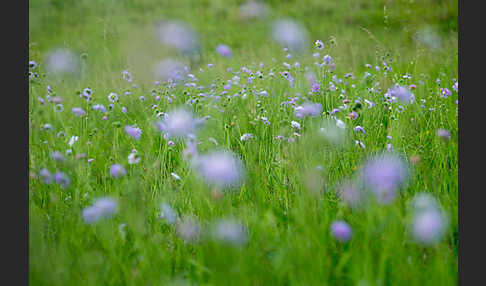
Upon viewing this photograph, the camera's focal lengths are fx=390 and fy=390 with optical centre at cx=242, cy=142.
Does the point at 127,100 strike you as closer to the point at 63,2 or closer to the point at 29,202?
the point at 63,2

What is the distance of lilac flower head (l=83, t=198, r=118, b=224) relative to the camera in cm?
116

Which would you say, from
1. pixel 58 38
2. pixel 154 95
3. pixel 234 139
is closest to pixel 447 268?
pixel 234 139

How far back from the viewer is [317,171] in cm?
135

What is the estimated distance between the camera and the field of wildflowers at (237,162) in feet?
3.55

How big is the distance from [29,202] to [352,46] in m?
2.20

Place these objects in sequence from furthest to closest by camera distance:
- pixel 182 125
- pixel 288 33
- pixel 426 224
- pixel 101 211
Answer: pixel 288 33 < pixel 182 125 < pixel 101 211 < pixel 426 224

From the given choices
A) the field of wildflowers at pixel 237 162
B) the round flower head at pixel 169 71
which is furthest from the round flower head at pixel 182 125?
the round flower head at pixel 169 71

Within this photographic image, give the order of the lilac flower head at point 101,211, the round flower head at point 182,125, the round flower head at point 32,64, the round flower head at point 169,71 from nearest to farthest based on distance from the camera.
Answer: the lilac flower head at point 101,211 → the round flower head at point 182,125 → the round flower head at point 32,64 → the round flower head at point 169,71

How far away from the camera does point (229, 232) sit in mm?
1082

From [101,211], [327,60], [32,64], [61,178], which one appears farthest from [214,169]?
[327,60]

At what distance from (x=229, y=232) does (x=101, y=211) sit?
0.39 m

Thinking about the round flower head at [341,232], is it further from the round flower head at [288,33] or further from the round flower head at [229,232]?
the round flower head at [288,33]

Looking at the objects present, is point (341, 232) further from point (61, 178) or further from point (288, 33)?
point (288, 33)

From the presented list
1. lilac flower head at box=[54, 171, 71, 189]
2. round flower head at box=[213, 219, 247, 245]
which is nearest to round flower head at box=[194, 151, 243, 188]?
round flower head at box=[213, 219, 247, 245]
